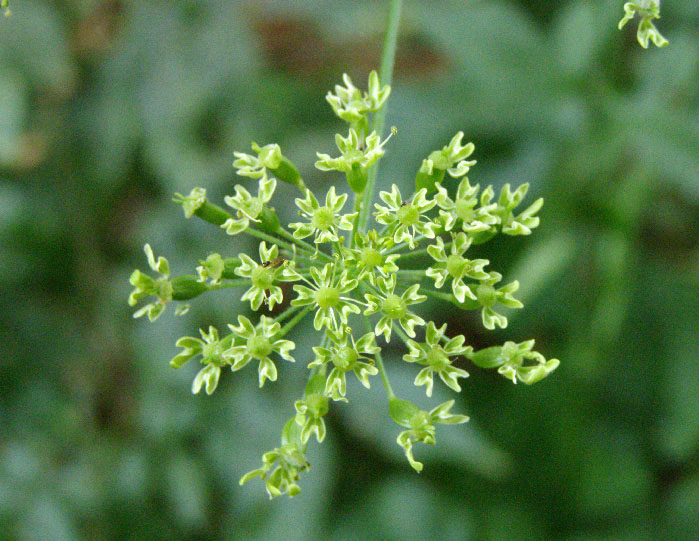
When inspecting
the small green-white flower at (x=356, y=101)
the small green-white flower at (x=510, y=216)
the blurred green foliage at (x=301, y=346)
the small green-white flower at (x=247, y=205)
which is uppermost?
the small green-white flower at (x=356, y=101)

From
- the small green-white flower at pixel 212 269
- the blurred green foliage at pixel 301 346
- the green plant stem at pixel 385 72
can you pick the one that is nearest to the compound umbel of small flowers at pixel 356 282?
the small green-white flower at pixel 212 269

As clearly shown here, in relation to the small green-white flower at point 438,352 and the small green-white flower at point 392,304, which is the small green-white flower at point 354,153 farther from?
the small green-white flower at point 438,352

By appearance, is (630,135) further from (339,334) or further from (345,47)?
(345,47)

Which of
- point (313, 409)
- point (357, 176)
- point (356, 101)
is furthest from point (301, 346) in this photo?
point (356, 101)

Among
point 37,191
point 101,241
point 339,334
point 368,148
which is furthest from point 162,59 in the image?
point 339,334

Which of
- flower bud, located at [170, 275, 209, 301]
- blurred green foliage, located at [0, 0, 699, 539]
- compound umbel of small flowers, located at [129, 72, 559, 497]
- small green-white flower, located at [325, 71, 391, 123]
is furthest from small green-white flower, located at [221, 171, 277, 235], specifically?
blurred green foliage, located at [0, 0, 699, 539]
